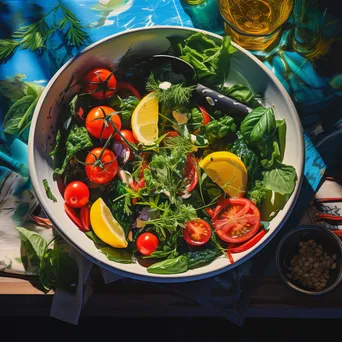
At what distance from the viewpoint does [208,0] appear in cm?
135

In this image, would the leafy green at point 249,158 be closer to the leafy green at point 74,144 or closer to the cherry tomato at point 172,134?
the cherry tomato at point 172,134

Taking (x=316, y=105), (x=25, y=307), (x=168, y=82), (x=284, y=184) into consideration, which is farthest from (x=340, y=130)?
(x=25, y=307)

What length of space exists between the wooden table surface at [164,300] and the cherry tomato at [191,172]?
0.27 meters

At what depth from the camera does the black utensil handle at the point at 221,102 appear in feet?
3.95

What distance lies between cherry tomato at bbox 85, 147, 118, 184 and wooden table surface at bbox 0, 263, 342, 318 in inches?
10.1

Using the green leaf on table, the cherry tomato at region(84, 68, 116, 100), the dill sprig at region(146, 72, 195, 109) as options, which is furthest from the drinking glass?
the green leaf on table

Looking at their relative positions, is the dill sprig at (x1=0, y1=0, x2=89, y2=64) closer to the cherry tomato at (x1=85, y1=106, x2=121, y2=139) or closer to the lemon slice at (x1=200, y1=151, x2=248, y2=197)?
the cherry tomato at (x1=85, y1=106, x2=121, y2=139)

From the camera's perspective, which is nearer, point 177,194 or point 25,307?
point 177,194

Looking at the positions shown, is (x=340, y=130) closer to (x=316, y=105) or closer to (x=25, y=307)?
(x=316, y=105)

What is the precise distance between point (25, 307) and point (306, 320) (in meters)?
0.89

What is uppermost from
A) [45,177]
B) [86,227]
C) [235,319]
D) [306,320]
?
[45,177]

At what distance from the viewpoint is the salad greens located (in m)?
1.15

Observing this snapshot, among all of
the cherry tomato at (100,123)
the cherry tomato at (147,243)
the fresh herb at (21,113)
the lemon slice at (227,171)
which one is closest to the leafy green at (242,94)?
the lemon slice at (227,171)

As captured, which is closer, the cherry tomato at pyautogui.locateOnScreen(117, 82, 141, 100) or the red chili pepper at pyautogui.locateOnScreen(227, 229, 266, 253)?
the red chili pepper at pyautogui.locateOnScreen(227, 229, 266, 253)
